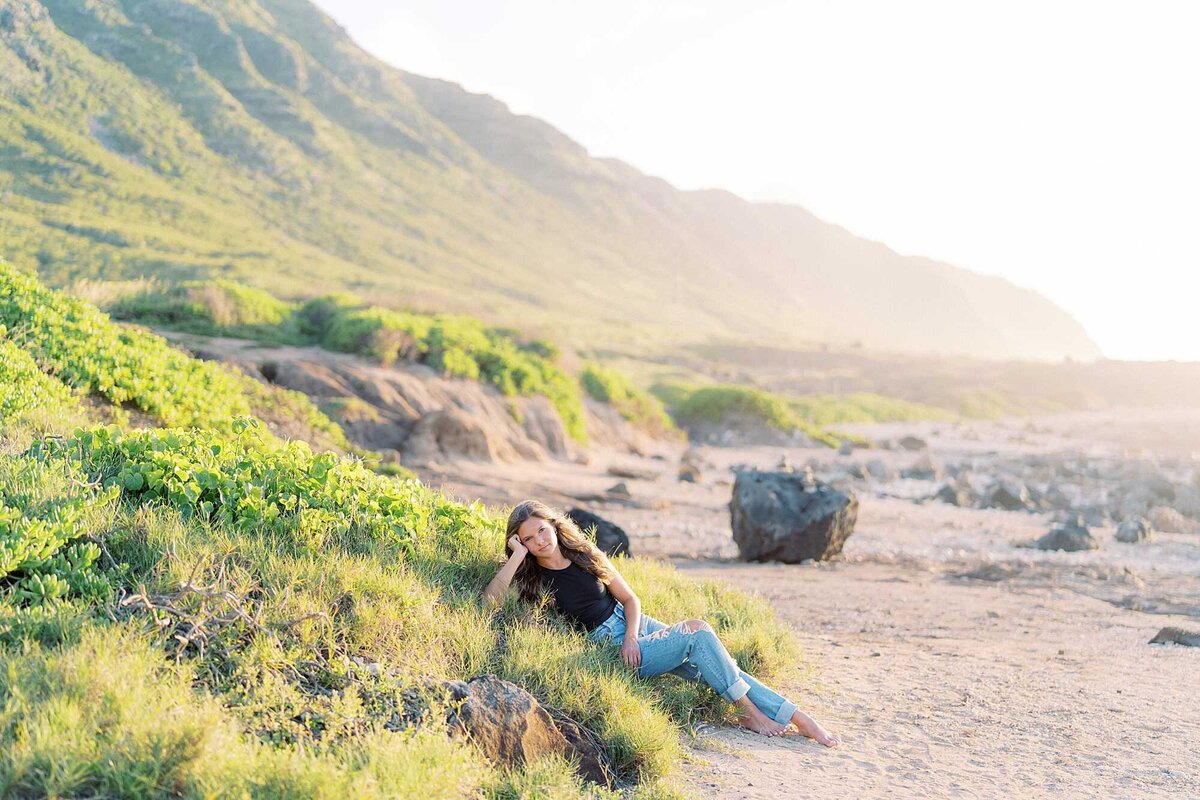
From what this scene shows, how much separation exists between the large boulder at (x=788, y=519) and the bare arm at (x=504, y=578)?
21.3 feet

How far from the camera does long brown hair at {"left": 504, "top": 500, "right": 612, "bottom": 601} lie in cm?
580

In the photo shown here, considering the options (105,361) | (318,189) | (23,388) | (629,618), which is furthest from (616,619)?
(318,189)

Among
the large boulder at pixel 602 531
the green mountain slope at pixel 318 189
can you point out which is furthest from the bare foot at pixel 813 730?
the green mountain slope at pixel 318 189

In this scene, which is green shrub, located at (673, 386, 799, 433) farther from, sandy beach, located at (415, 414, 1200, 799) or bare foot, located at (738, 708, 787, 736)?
bare foot, located at (738, 708, 787, 736)

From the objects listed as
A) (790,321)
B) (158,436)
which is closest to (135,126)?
(158,436)

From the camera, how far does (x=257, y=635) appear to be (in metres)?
4.31

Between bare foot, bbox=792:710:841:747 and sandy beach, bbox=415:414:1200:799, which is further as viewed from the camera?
bare foot, bbox=792:710:841:747

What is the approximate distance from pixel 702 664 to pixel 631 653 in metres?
0.43

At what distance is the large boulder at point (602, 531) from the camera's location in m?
8.83

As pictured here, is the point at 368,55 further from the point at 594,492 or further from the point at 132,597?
the point at 132,597

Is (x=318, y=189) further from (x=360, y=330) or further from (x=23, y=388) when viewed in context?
(x=23, y=388)

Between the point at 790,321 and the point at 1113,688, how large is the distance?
144 metres

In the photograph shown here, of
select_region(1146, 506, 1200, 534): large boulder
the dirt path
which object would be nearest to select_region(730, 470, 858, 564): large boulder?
the dirt path

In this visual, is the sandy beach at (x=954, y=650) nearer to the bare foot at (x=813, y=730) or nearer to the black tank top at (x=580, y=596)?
the bare foot at (x=813, y=730)
